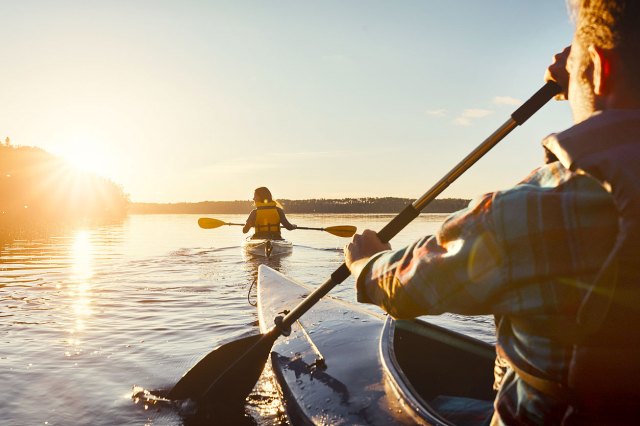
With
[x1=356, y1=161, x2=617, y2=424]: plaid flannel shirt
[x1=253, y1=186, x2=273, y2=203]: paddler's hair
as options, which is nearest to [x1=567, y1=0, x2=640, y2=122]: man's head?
[x1=356, y1=161, x2=617, y2=424]: plaid flannel shirt

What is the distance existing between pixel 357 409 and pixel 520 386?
5.54 ft

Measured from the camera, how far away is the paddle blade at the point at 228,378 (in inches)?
172

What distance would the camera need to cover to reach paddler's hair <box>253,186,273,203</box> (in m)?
14.5

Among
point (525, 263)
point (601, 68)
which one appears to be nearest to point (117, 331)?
point (525, 263)

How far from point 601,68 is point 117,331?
23.6 ft

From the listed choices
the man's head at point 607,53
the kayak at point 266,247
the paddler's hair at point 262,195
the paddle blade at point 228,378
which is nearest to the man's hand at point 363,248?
the man's head at point 607,53

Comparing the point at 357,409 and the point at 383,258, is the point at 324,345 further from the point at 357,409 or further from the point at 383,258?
the point at 383,258

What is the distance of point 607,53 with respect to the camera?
128 centimetres

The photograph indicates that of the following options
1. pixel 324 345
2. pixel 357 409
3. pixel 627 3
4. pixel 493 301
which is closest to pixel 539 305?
pixel 493 301

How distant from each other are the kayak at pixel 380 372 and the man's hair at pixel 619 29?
1.74 meters

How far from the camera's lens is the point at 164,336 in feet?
22.9

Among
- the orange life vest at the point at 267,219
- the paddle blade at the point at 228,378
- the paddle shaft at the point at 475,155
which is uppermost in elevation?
the paddle shaft at the point at 475,155

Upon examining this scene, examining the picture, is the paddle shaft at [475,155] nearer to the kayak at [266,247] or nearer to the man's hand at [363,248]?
the man's hand at [363,248]

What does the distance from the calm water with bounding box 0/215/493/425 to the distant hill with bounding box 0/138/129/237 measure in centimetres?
4989
